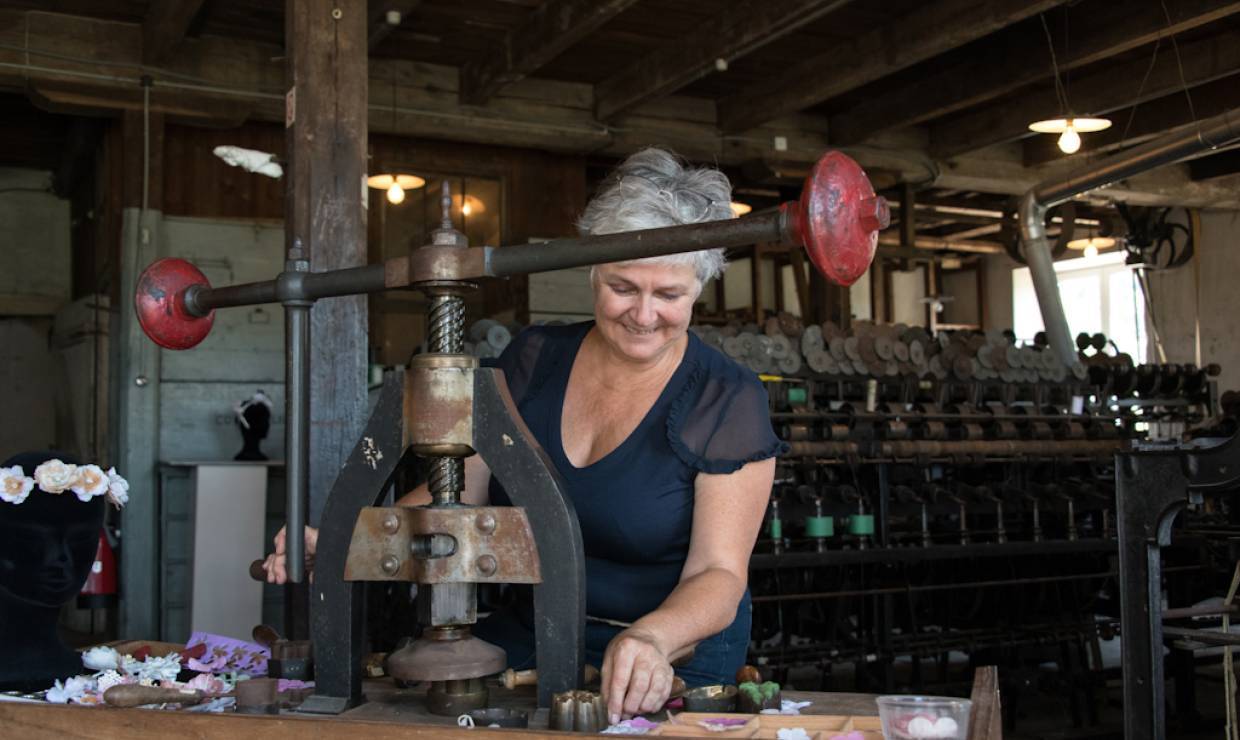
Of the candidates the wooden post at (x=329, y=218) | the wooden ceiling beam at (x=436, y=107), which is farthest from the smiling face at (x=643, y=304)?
the wooden ceiling beam at (x=436, y=107)

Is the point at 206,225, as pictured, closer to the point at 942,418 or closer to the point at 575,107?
the point at 575,107

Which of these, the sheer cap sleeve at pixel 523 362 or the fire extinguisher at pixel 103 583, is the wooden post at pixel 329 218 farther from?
the fire extinguisher at pixel 103 583

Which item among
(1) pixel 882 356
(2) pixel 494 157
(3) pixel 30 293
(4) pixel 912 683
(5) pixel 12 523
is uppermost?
(2) pixel 494 157

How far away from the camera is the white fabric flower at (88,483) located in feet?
6.36

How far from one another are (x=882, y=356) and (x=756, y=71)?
7.50 feet

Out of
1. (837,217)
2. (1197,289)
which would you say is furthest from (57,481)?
(1197,289)

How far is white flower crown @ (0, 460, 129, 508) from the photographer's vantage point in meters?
1.87

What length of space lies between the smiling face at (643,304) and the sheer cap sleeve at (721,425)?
0.31ft

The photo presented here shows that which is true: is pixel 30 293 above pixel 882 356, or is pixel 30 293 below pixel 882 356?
above

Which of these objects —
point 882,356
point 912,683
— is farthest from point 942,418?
point 912,683

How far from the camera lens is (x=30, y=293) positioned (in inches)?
358

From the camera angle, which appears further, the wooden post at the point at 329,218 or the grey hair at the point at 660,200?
the wooden post at the point at 329,218

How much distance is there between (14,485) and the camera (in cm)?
188

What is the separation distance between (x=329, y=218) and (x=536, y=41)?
3479mm
